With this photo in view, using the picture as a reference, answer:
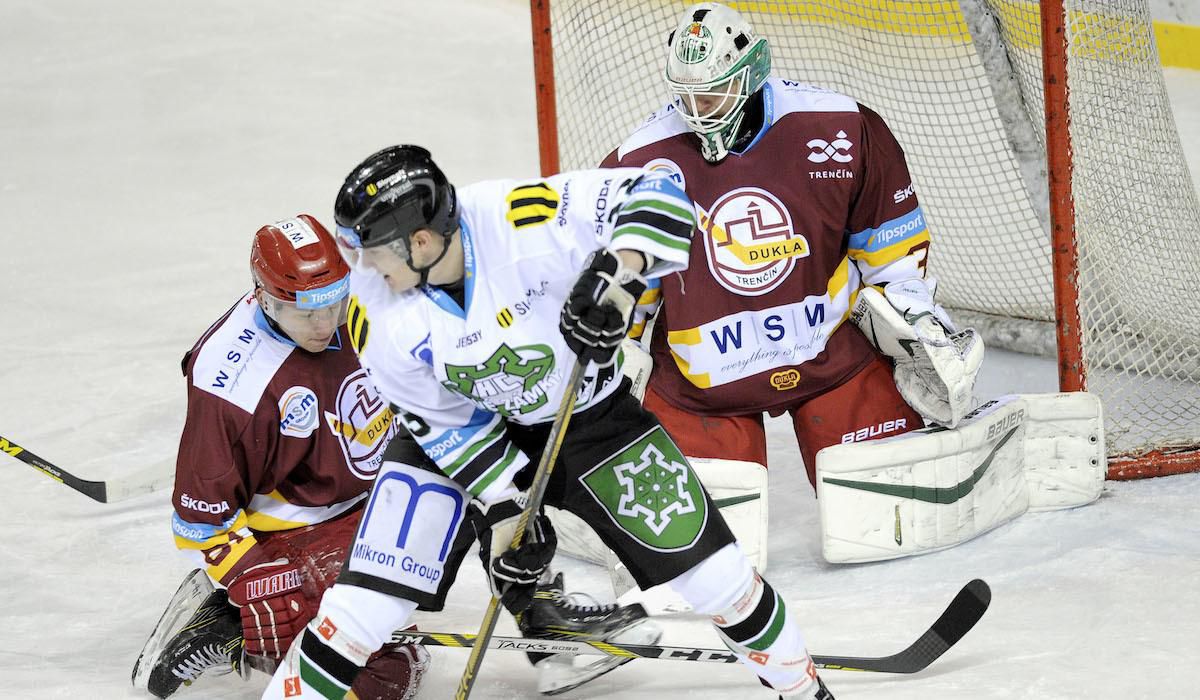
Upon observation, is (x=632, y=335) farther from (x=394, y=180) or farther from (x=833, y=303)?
(x=394, y=180)

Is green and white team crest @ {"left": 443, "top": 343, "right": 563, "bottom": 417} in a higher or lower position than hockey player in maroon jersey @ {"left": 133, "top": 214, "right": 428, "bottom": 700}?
higher

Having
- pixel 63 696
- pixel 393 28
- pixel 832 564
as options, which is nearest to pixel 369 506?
pixel 63 696

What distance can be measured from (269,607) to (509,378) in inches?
30.9

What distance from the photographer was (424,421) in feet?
7.30

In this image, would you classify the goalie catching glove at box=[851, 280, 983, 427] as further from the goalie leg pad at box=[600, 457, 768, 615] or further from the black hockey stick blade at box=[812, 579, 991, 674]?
the black hockey stick blade at box=[812, 579, 991, 674]

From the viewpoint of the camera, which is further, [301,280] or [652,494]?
[301,280]

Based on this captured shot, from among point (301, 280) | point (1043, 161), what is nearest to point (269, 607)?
point (301, 280)

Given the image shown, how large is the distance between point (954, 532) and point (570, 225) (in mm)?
1412

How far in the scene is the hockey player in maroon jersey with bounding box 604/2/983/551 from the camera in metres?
3.05

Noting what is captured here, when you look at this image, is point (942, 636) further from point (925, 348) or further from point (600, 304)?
point (600, 304)

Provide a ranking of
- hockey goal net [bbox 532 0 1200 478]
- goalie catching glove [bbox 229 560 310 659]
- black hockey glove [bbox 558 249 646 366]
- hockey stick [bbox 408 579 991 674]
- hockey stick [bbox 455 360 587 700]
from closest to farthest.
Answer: black hockey glove [bbox 558 249 646 366]
hockey stick [bbox 455 360 587 700]
hockey stick [bbox 408 579 991 674]
goalie catching glove [bbox 229 560 310 659]
hockey goal net [bbox 532 0 1200 478]

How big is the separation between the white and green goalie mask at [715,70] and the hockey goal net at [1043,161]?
0.68 metres

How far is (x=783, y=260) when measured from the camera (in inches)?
122

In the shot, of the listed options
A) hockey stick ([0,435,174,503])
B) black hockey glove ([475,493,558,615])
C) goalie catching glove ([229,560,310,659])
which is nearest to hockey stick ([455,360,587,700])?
black hockey glove ([475,493,558,615])
